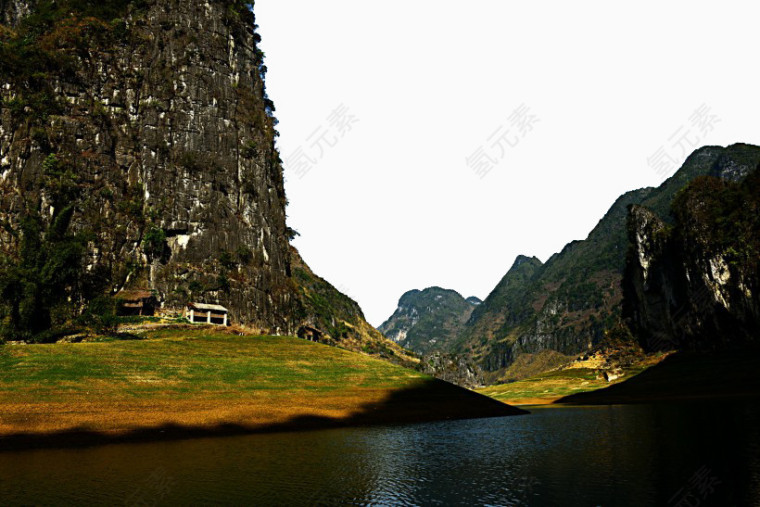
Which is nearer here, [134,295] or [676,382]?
[134,295]

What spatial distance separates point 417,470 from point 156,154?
9482cm

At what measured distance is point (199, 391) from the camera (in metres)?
47.5

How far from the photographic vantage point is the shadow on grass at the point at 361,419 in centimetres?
3422

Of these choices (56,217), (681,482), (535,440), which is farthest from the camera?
(56,217)

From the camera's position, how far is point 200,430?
39.1 metres

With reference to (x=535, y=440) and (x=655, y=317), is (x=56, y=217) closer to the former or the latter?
(x=535, y=440)

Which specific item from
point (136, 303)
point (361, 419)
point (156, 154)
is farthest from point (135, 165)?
point (361, 419)

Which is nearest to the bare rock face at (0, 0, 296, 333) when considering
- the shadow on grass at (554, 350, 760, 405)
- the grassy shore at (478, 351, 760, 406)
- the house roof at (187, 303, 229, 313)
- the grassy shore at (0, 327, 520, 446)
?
the house roof at (187, 303, 229, 313)

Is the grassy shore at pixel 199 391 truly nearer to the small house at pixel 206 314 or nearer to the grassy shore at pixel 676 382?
the small house at pixel 206 314

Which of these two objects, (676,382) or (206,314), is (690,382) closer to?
(676,382)

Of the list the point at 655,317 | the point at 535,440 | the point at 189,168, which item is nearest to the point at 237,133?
the point at 189,168

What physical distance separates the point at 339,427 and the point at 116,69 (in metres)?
96.5

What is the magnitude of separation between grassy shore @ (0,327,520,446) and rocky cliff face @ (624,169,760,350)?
57551mm

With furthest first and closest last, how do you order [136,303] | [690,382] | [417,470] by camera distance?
[136,303]
[690,382]
[417,470]
